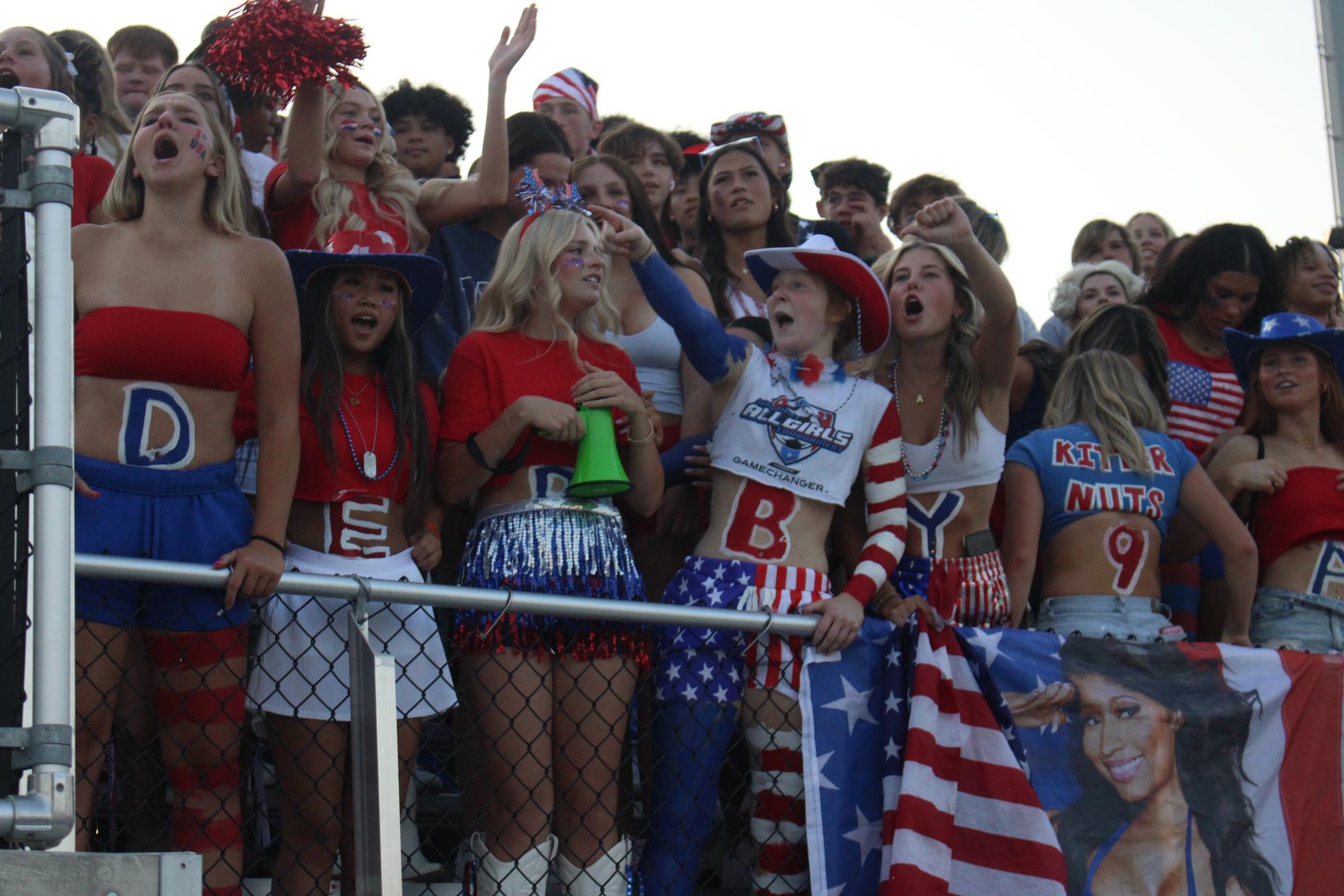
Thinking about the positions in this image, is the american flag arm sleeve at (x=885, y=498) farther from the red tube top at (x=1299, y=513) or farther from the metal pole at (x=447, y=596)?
the red tube top at (x=1299, y=513)

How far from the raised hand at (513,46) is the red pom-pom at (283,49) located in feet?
2.09

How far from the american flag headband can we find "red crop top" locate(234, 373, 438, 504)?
0.74m

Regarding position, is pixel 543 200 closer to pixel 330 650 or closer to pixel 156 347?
pixel 156 347

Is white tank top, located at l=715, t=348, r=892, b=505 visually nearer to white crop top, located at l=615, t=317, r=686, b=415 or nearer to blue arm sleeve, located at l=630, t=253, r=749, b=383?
blue arm sleeve, located at l=630, t=253, r=749, b=383

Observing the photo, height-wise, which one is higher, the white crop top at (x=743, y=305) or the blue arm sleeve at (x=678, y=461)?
the white crop top at (x=743, y=305)

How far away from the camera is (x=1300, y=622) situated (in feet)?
16.6

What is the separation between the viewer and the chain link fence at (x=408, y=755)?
141 inches

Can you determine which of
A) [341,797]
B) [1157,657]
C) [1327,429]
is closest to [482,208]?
[341,797]

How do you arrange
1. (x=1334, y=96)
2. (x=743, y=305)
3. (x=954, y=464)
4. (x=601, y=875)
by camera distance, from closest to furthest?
(x=601, y=875)
(x=954, y=464)
(x=743, y=305)
(x=1334, y=96)

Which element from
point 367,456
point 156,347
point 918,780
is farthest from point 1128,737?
point 156,347

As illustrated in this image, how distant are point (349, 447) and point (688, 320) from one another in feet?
3.45

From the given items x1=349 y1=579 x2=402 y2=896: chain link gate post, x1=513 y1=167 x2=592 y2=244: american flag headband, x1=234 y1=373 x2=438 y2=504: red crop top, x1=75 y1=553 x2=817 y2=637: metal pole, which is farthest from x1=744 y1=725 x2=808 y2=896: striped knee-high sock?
x1=513 y1=167 x2=592 y2=244: american flag headband

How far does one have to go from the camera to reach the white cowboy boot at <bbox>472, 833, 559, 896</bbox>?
381 cm

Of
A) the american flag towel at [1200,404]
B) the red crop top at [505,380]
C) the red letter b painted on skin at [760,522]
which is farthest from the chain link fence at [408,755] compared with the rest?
the american flag towel at [1200,404]
